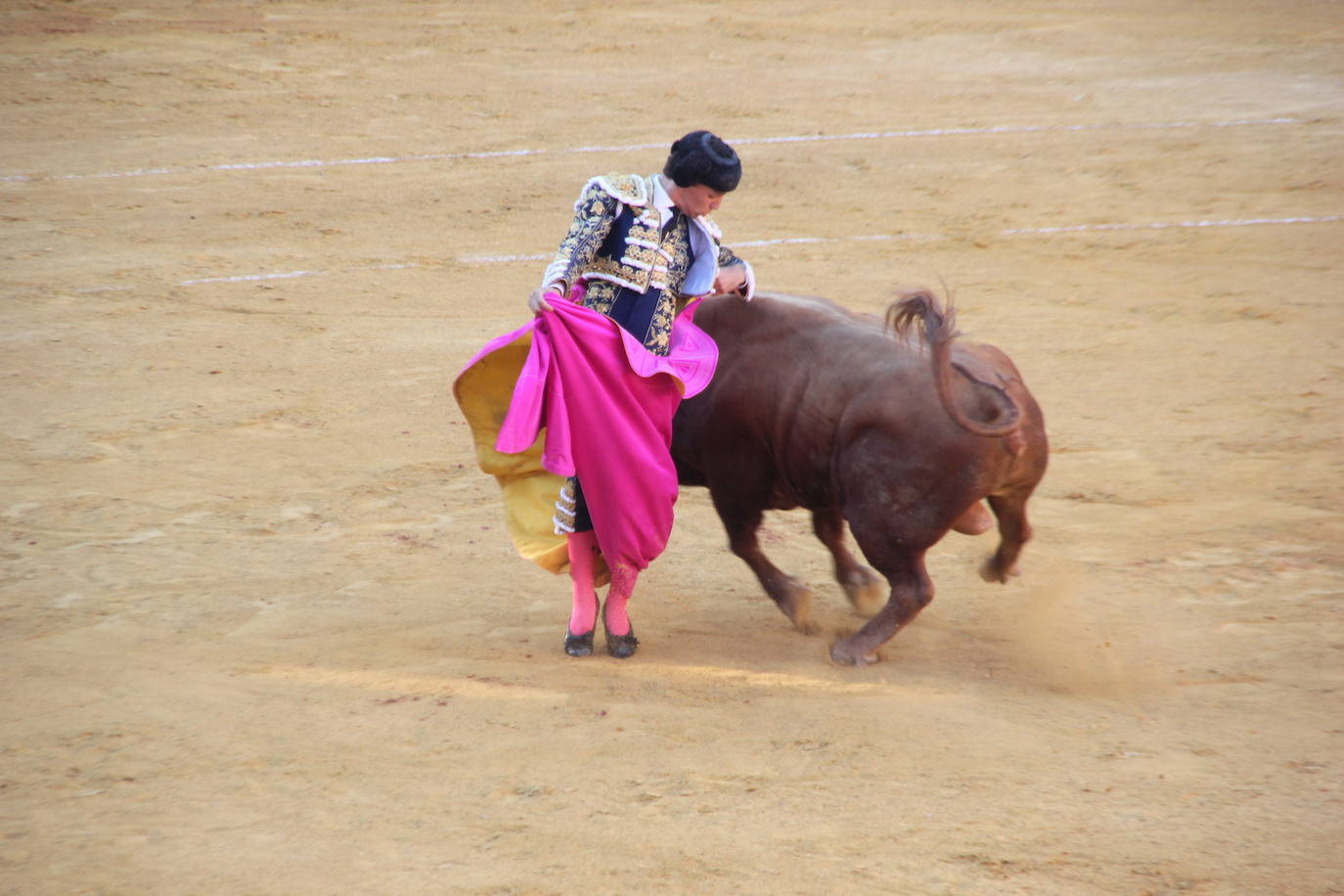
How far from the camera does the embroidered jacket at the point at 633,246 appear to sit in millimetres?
3598

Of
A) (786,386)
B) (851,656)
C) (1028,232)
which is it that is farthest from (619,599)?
(1028,232)

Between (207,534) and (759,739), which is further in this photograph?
(207,534)

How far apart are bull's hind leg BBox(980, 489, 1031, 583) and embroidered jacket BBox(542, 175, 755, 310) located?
44.9 inches

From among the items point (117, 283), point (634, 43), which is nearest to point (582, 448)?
point (117, 283)

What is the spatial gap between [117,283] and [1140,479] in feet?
20.6

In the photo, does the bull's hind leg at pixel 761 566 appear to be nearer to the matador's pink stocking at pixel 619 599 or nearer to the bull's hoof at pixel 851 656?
the bull's hoof at pixel 851 656

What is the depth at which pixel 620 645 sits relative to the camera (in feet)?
12.9

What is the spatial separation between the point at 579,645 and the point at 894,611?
981mm

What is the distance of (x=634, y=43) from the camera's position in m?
13.7

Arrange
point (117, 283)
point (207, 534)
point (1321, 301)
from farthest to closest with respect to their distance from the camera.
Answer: point (117, 283) → point (1321, 301) → point (207, 534)

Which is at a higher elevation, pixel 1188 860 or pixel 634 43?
pixel 634 43

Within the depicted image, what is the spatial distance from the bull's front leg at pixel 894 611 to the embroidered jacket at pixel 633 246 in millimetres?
1033

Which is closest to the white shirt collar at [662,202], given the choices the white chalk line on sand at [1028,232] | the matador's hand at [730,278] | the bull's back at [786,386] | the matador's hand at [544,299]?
the matador's hand at [730,278]

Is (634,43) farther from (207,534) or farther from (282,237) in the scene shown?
(207,534)
